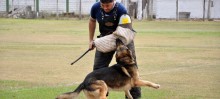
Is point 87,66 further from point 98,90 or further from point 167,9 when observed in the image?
point 167,9

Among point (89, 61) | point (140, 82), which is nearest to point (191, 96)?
point (140, 82)

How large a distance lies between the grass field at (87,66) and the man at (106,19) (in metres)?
1.22

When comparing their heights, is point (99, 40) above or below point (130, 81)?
above

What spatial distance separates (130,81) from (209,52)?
452 inches

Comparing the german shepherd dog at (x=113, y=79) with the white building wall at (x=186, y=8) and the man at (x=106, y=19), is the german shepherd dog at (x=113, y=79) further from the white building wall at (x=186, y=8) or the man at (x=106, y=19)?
the white building wall at (x=186, y=8)

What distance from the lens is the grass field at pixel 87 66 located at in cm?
1091

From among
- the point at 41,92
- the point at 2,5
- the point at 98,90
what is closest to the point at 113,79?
the point at 98,90

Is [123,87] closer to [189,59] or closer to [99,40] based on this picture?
[99,40]

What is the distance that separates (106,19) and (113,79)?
109 cm

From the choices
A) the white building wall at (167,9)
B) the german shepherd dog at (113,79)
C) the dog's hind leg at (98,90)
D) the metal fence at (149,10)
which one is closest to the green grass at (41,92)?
the german shepherd dog at (113,79)

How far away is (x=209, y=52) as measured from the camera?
19.4 meters

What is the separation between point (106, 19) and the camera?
8.74 metres

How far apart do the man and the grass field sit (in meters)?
1.22

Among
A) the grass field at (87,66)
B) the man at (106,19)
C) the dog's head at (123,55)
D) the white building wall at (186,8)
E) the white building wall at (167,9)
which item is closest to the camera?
the dog's head at (123,55)
